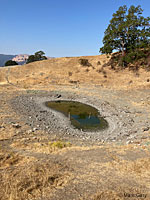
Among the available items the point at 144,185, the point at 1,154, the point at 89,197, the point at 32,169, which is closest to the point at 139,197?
the point at 144,185

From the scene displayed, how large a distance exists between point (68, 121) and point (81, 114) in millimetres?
4115

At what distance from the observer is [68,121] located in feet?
65.6

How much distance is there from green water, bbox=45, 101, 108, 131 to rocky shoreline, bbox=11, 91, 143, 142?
3.10ft

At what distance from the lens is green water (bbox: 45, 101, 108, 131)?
755 inches

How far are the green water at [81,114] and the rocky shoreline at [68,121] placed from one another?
945 millimetres

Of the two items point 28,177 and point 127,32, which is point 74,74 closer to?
point 127,32

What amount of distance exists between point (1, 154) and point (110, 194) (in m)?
6.18

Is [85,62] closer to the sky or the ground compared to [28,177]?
closer to the sky

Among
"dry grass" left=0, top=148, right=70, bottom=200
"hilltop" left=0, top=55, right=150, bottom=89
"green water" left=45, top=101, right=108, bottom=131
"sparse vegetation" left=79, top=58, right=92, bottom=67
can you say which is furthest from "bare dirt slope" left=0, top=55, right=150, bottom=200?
"sparse vegetation" left=79, top=58, right=92, bottom=67

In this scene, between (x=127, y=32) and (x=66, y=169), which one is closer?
(x=66, y=169)

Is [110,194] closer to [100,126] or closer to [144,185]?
[144,185]

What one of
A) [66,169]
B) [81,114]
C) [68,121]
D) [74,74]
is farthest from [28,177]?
[74,74]

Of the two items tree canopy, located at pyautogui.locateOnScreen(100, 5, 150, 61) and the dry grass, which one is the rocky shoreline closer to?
the dry grass

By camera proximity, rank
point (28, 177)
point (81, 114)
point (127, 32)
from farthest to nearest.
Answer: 1. point (127, 32)
2. point (81, 114)
3. point (28, 177)
